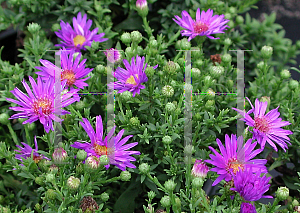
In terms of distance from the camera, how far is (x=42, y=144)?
1.71m

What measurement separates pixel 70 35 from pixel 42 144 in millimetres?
535

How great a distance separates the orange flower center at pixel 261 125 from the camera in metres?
1.26

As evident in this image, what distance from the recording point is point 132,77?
1.30 meters

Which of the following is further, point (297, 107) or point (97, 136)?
point (297, 107)

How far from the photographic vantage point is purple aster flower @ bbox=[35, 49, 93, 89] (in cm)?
134

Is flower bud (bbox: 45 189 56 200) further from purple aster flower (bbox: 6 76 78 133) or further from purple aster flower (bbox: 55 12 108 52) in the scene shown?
purple aster flower (bbox: 55 12 108 52)

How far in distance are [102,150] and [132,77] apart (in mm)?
287

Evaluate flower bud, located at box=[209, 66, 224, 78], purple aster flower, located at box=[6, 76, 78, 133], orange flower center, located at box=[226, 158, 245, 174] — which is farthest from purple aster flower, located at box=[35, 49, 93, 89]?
orange flower center, located at box=[226, 158, 245, 174]

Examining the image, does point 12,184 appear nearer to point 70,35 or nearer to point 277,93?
point 70,35

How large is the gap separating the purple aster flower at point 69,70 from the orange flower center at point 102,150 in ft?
0.82

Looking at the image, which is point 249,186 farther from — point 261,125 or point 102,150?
point 102,150

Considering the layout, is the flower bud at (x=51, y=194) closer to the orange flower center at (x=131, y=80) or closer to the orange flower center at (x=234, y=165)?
the orange flower center at (x=131, y=80)

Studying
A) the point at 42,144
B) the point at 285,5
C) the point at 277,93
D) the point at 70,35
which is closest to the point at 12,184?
the point at 42,144

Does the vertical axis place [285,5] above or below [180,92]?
above
